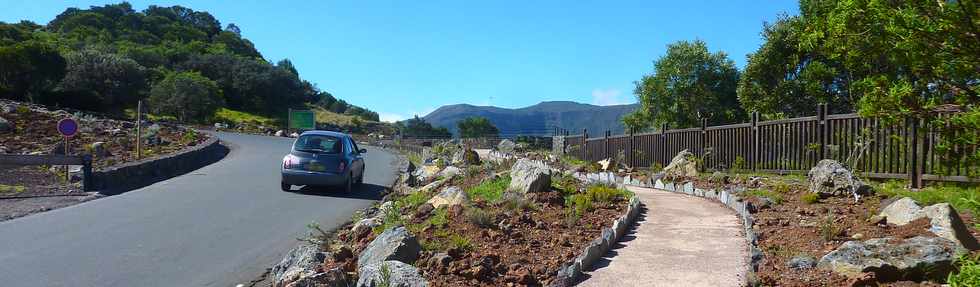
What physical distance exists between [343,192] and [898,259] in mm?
13018

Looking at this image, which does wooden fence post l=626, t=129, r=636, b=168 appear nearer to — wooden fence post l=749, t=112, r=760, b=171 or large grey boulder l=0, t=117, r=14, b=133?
wooden fence post l=749, t=112, r=760, b=171

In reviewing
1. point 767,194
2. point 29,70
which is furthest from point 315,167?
point 29,70

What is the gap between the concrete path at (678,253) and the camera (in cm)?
607

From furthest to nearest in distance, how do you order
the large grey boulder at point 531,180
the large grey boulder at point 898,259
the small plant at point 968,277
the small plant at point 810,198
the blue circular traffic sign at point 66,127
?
the blue circular traffic sign at point 66,127 → the large grey boulder at point 531,180 → the small plant at point 810,198 → the large grey boulder at point 898,259 → the small plant at point 968,277

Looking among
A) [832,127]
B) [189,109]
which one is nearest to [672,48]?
[832,127]

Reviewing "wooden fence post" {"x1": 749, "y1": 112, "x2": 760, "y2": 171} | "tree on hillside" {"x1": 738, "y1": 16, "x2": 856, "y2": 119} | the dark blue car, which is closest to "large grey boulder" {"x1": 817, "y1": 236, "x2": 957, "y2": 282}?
"wooden fence post" {"x1": 749, "y1": 112, "x2": 760, "y2": 171}

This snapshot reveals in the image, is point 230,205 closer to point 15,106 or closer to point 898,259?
point 898,259

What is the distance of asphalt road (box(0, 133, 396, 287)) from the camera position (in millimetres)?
7562

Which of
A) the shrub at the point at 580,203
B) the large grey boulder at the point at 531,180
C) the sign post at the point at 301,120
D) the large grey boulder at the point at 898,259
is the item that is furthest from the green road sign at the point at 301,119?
the large grey boulder at the point at 898,259

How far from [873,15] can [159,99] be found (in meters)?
69.7

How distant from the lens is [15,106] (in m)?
29.2

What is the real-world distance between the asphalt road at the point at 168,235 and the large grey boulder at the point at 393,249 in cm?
178

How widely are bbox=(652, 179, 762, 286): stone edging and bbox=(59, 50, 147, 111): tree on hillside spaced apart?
58711mm

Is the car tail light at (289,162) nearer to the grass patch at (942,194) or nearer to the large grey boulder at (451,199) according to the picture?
the large grey boulder at (451,199)
